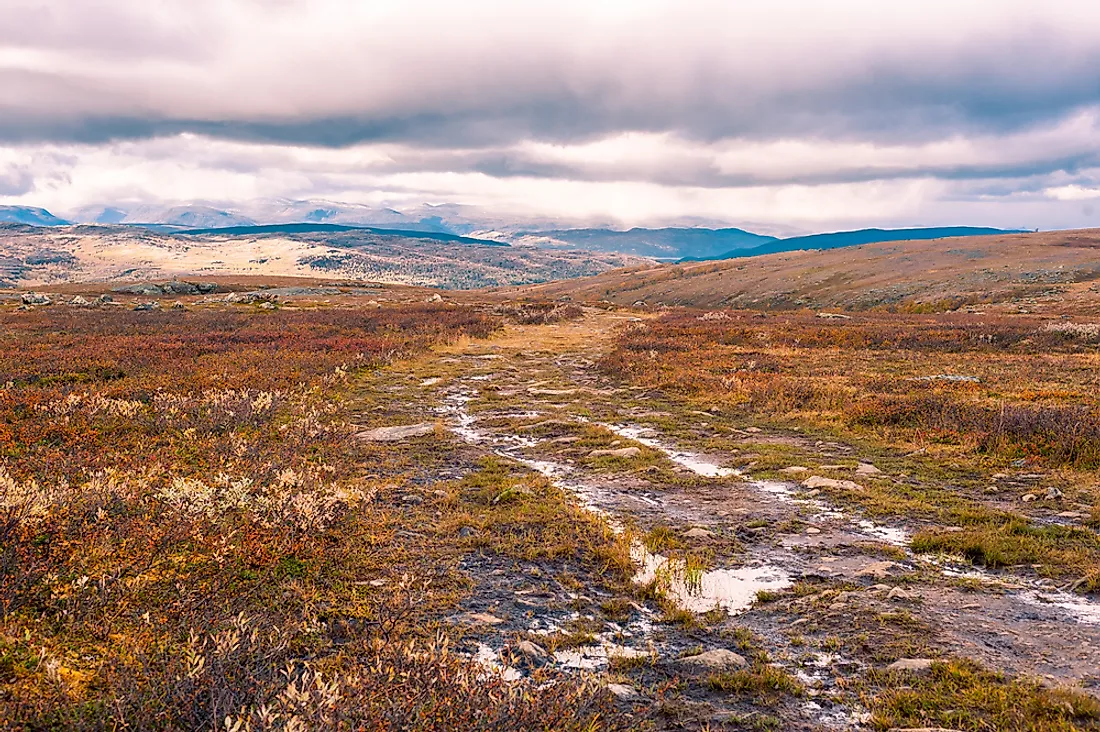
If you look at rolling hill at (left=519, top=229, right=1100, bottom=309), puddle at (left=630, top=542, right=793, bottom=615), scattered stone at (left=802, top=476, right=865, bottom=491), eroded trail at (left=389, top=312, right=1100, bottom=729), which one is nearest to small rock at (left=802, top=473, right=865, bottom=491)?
scattered stone at (left=802, top=476, right=865, bottom=491)

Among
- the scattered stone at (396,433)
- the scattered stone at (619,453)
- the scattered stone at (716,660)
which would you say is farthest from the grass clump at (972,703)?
the scattered stone at (396,433)

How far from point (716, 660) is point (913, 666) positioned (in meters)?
1.90

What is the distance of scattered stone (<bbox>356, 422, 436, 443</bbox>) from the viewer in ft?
49.3

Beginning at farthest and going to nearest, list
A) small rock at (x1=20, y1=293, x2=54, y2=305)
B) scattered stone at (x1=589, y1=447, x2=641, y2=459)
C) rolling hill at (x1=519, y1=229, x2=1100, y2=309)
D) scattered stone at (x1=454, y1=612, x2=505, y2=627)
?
rolling hill at (x1=519, y1=229, x2=1100, y2=309)
small rock at (x1=20, y1=293, x2=54, y2=305)
scattered stone at (x1=589, y1=447, x2=641, y2=459)
scattered stone at (x1=454, y1=612, x2=505, y2=627)

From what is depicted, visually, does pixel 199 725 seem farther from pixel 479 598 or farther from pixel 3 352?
pixel 3 352

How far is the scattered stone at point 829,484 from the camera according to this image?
37.2 feet

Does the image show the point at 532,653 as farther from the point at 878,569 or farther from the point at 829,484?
the point at 829,484

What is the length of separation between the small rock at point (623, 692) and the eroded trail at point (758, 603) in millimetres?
14

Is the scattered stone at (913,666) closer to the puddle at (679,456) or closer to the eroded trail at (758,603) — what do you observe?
the eroded trail at (758,603)

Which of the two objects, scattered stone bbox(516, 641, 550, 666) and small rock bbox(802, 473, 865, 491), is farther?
small rock bbox(802, 473, 865, 491)

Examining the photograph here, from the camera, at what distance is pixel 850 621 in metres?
6.79

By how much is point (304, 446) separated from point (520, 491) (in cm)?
562

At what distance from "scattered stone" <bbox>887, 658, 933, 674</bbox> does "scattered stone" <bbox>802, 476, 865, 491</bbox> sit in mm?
5781

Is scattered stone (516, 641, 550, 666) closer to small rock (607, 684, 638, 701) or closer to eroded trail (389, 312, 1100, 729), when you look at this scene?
eroded trail (389, 312, 1100, 729)
